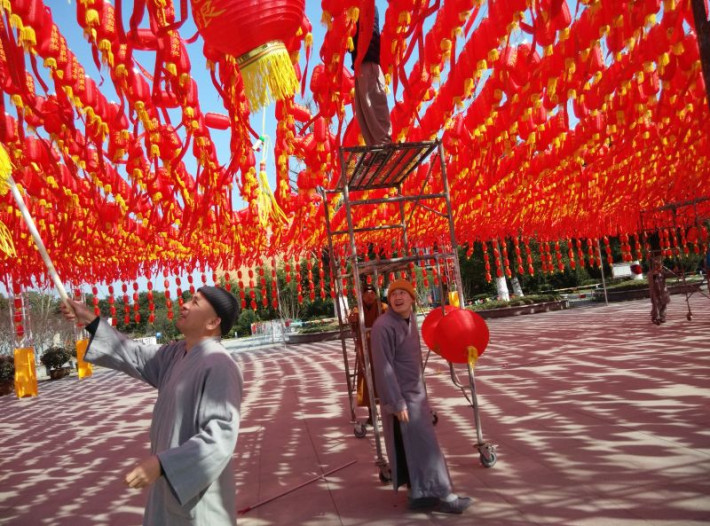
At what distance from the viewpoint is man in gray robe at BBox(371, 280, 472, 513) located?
3088 mm

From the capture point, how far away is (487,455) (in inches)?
144

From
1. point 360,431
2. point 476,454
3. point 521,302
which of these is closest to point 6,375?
point 360,431

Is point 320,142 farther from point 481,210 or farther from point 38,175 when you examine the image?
point 481,210

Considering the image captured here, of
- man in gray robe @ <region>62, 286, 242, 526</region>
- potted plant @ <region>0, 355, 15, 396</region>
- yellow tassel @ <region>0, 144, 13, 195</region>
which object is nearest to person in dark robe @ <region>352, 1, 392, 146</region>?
man in gray robe @ <region>62, 286, 242, 526</region>

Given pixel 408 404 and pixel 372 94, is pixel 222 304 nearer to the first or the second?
pixel 408 404

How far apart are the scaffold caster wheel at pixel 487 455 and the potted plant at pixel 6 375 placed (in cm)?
1551

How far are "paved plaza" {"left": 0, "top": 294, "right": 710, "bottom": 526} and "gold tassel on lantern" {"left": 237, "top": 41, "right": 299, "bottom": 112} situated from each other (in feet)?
8.17

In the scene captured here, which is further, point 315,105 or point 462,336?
point 315,105

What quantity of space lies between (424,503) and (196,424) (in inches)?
77.2

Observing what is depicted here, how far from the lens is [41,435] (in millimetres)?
7184

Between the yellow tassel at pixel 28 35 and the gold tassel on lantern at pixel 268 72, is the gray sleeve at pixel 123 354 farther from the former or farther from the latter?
the yellow tassel at pixel 28 35

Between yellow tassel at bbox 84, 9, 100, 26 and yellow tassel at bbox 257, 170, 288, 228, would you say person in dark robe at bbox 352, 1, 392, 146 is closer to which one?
yellow tassel at bbox 84, 9, 100, 26

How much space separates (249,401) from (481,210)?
6.85m

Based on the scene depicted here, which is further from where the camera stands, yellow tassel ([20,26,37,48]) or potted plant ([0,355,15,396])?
potted plant ([0,355,15,396])
